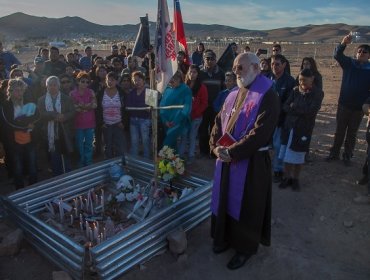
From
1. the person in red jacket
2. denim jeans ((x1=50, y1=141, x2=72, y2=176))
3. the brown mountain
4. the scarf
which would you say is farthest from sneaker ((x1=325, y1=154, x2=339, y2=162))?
the brown mountain

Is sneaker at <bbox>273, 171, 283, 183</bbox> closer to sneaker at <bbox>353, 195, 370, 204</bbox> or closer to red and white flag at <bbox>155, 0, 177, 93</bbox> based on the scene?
sneaker at <bbox>353, 195, 370, 204</bbox>

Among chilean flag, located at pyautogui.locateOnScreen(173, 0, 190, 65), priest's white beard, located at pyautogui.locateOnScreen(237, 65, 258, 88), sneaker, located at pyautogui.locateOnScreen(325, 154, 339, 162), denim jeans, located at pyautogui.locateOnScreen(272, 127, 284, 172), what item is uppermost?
chilean flag, located at pyautogui.locateOnScreen(173, 0, 190, 65)

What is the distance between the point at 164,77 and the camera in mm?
4949

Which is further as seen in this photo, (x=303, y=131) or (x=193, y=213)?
(x=303, y=131)

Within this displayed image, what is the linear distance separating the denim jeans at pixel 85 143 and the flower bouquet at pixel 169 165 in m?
1.82

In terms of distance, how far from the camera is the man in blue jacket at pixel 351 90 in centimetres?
659

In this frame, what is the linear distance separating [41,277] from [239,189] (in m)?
2.44

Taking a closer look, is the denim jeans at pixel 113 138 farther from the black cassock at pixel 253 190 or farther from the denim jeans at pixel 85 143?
the black cassock at pixel 253 190

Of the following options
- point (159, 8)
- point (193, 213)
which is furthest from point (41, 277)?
point (159, 8)

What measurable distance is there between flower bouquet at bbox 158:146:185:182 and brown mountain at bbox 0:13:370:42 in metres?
115

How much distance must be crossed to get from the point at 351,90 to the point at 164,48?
385cm

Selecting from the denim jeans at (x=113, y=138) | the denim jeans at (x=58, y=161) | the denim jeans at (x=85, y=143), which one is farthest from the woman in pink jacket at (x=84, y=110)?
the denim jeans at (x=58, y=161)

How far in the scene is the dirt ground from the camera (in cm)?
413

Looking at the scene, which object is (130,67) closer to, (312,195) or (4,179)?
(4,179)
